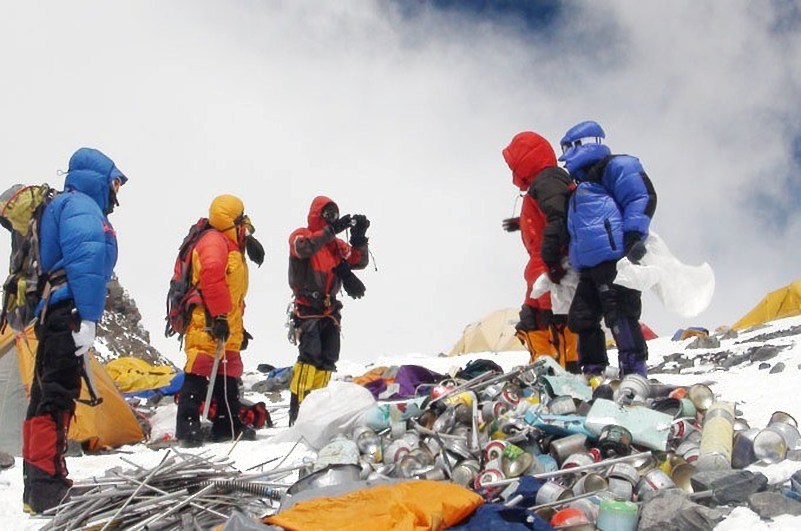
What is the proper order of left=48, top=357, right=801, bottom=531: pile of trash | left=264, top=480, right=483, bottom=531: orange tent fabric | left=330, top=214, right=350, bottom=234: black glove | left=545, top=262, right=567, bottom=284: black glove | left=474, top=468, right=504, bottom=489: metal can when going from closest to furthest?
left=264, top=480, right=483, bottom=531: orange tent fabric → left=48, top=357, right=801, bottom=531: pile of trash → left=474, top=468, right=504, bottom=489: metal can → left=545, top=262, right=567, bottom=284: black glove → left=330, top=214, right=350, bottom=234: black glove

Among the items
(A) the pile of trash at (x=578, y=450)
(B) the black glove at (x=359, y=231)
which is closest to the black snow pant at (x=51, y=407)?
(A) the pile of trash at (x=578, y=450)

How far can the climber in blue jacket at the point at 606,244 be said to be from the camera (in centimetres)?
591

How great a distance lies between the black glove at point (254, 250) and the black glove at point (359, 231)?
2.82 ft

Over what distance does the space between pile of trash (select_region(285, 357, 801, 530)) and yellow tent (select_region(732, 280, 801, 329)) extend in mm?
11767

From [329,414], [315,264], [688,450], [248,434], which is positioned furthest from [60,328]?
[688,450]

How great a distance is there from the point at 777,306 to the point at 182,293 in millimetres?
12992

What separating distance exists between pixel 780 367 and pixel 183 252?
4894mm

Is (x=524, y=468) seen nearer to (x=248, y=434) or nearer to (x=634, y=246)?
(x=634, y=246)

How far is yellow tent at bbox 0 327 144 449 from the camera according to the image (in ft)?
21.5

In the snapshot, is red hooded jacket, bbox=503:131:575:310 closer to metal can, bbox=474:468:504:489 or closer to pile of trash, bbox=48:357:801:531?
pile of trash, bbox=48:357:801:531

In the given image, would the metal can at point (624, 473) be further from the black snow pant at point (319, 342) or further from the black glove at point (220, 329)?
the black snow pant at point (319, 342)

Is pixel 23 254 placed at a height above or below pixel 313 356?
above

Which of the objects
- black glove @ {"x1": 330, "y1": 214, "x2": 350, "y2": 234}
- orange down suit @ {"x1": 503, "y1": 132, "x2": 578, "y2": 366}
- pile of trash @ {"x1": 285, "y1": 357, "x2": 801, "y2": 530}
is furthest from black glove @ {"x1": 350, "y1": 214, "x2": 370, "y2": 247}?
pile of trash @ {"x1": 285, "y1": 357, "x2": 801, "y2": 530}

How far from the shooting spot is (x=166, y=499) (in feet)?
12.7
